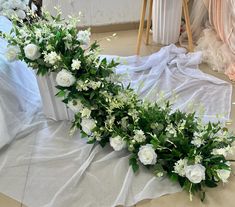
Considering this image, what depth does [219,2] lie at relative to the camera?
8.04 ft

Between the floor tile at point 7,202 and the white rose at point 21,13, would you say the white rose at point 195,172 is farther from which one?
the white rose at point 21,13

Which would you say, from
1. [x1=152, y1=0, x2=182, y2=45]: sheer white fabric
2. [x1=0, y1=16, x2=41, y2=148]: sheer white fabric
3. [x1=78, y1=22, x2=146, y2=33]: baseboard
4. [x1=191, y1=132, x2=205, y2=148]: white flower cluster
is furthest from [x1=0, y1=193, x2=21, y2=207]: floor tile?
[x1=78, y1=22, x2=146, y2=33]: baseboard

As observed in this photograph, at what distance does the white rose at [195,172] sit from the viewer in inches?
54.8

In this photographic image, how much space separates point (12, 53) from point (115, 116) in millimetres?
612

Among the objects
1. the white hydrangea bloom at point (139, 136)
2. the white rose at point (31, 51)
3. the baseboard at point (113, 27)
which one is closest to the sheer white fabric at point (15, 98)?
the white rose at point (31, 51)

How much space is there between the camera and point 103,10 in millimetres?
3027

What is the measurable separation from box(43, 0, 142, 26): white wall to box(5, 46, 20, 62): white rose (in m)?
1.36

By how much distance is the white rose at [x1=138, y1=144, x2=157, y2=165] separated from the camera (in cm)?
148

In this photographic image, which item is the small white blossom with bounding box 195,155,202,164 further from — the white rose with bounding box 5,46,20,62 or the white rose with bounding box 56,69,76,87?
the white rose with bounding box 5,46,20,62

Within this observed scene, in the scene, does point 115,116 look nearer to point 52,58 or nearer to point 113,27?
point 52,58

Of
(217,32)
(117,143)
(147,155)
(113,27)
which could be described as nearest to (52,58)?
(117,143)

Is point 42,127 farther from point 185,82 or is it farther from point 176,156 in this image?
point 185,82

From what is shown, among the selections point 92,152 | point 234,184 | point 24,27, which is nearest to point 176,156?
point 234,184

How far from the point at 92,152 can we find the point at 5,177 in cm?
44
